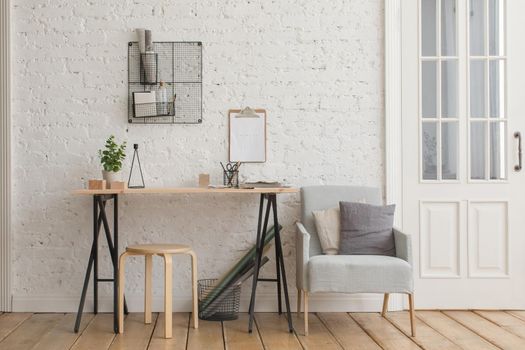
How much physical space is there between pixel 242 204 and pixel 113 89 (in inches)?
49.7

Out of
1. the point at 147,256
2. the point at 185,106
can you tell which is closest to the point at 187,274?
the point at 147,256

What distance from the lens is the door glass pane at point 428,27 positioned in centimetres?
493

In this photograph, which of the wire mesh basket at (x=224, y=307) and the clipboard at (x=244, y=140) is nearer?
the wire mesh basket at (x=224, y=307)

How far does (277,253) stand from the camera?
4.47 meters

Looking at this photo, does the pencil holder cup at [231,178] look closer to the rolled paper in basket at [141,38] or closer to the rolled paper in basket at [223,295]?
the rolled paper in basket at [223,295]

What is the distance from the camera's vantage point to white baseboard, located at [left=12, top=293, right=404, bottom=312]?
4754mm

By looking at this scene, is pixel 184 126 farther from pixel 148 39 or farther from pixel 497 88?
pixel 497 88

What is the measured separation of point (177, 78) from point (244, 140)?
0.67m

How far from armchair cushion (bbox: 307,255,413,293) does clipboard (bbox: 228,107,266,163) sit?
111 cm

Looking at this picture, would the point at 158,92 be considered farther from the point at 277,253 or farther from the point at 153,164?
the point at 277,253

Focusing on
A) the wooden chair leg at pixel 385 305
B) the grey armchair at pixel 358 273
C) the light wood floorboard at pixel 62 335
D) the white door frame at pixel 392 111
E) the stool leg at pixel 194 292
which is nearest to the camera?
the light wood floorboard at pixel 62 335

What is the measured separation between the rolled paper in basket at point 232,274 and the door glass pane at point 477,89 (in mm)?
1730

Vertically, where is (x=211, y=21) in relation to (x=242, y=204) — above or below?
above

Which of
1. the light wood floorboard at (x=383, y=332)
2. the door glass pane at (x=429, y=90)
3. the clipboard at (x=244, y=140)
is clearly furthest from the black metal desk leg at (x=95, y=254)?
the door glass pane at (x=429, y=90)
